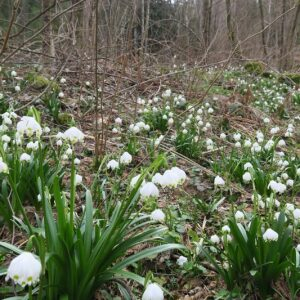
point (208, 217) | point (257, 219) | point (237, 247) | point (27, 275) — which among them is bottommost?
point (208, 217)

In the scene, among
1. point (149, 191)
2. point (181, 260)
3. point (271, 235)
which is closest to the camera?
point (149, 191)

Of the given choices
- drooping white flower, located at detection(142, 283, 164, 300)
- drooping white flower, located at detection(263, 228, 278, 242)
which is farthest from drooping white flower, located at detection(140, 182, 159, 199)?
drooping white flower, located at detection(263, 228, 278, 242)

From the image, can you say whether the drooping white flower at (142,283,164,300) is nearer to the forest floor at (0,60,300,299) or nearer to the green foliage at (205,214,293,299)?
the forest floor at (0,60,300,299)

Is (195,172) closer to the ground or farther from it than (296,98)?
closer to the ground

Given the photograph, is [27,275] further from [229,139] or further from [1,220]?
[229,139]

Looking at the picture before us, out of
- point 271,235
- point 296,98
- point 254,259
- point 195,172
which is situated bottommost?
point 195,172

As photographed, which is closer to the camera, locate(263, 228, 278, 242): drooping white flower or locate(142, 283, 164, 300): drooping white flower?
locate(142, 283, 164, 300): drooping white flower

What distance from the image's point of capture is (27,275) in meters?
1.39

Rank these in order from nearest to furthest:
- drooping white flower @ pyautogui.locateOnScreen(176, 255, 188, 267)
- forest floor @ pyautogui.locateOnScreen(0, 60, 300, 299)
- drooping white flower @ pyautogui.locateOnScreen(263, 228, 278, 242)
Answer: drooping white flower @ pyautogui.locateOnScreen(263, 228, 278, 242), forest floor @ pyautogui.locateOnScreen(0, 60, 300, 299), drooping white flower @ pyautogui.locateOnScreen(176, 255, 188, 267)

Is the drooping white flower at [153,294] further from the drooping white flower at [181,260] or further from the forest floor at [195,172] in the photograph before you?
the drooping white flower at [181,260]

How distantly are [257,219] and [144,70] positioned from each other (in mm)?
6350

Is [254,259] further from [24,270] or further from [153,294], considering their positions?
[24,270]

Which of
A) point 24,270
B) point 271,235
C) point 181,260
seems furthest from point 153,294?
point 181,260

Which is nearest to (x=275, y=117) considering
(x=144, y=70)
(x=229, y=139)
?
(x=229, y=139)
